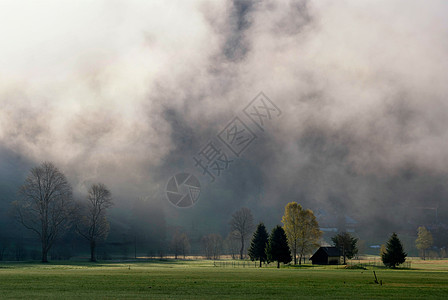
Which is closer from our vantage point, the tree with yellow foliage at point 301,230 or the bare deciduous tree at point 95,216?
the tree with yellow foliage at point 301,230

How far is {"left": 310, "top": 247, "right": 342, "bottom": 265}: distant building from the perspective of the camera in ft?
475

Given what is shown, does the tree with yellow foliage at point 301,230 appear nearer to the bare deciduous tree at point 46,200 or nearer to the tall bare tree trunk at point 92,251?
the tall bare tree trunk at point 92,251

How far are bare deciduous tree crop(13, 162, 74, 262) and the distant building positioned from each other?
256 ft

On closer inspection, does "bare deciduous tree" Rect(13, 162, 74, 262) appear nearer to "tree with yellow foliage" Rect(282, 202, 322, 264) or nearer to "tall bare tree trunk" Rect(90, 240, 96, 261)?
"tall bare tree trunk" Rect(90, 240, 96, 261)

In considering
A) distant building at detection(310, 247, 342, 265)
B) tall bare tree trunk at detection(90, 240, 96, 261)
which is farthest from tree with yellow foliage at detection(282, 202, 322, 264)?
tall bare tree trunk at detection(90, 240, 96, 261)

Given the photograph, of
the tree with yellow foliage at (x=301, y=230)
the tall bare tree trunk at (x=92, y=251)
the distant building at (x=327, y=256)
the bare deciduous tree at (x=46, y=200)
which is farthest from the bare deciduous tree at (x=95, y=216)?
the distant building at (x=327, y=256)

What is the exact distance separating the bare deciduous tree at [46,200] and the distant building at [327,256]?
78045 millimetres

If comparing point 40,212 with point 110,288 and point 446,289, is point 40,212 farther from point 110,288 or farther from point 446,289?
point 446,289

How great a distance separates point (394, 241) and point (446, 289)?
72623 millimetres

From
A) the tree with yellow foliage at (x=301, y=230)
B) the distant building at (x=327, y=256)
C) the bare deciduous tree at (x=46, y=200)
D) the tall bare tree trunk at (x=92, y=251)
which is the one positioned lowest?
the distant building at (x=327, y=256)

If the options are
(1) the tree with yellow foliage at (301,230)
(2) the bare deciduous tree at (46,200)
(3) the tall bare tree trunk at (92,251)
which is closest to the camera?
(2) the bare deciduous tree at (46,200)

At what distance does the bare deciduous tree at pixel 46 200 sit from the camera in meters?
124

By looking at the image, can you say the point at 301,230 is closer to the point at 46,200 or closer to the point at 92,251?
the point at 92,251

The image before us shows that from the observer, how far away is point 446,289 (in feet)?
149
